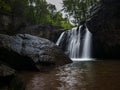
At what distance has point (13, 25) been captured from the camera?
1227 inches

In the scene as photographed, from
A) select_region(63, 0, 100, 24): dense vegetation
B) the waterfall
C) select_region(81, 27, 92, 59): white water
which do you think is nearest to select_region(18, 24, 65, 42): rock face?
the waterfall

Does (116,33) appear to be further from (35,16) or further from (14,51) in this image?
(35,16)

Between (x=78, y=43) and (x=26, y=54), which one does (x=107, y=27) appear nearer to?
(x=78, y=43)

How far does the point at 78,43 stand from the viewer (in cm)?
2175

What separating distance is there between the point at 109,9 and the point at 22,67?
35.3 ft

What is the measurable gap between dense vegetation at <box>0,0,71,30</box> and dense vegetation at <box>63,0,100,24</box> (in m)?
→ 3.47

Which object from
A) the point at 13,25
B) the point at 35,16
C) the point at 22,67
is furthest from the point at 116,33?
the point at 35,16

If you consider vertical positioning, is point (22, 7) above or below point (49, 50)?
above

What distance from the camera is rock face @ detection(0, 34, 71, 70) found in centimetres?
1095

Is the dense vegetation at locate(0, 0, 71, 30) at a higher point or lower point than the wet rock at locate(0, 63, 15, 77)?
higher

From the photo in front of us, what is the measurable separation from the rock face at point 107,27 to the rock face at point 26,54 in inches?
273

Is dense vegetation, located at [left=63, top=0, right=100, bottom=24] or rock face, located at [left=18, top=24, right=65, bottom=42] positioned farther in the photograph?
dense vegetation, located at [left=63, top=0, right=100, bottom=24]

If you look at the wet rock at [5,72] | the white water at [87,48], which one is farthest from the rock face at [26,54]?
the white water at [87,48]

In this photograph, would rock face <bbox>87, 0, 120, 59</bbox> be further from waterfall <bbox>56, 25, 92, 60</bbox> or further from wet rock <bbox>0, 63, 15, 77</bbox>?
wet rock <bbox>0, 63, 15, 77</bbox>
